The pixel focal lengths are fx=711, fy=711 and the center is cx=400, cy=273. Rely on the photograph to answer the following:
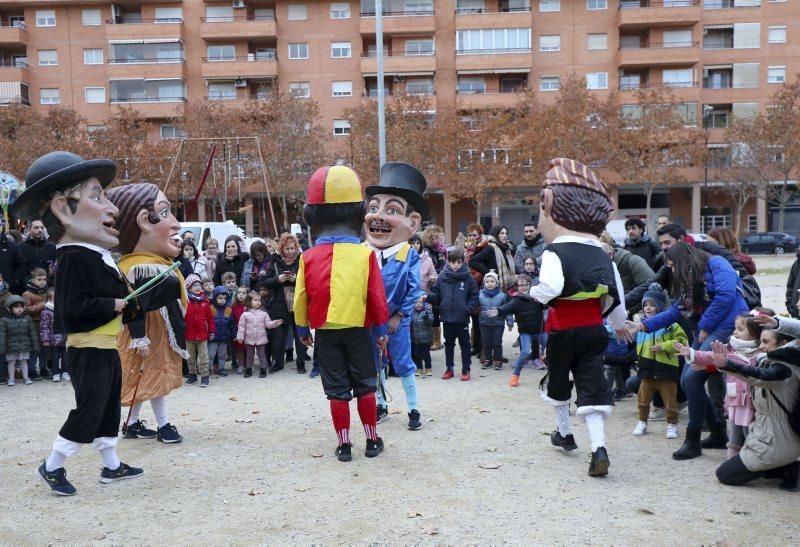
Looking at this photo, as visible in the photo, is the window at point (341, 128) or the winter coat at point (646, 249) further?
the window at point (341, 128)

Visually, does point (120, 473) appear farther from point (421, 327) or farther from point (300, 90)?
point (300, 90)

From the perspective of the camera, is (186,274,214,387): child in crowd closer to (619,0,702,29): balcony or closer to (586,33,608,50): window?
(586,33,608,50): window

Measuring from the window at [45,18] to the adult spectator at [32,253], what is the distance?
38081 millimetres

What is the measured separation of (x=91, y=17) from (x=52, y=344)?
38.8 m

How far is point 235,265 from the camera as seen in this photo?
35.1 feet

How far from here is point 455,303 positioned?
9.24m

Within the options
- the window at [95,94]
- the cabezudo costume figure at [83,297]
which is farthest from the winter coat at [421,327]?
the window at [95,94]

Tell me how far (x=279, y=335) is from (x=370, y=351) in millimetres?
4079

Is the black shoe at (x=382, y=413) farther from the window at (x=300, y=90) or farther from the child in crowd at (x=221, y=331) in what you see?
the window at (x=300, y=90)

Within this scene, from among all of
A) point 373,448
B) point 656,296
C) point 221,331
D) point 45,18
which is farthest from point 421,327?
point 45,18

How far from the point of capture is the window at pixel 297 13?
4184 centimetres

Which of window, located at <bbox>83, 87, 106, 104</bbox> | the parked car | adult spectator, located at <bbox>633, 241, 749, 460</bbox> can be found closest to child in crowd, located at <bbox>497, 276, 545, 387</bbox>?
adult spectator, located at <bbox>633, 241, 749, 460</bbox>

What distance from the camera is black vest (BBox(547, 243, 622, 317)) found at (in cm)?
526

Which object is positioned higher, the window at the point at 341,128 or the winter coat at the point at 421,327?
the window at the point at 341,128
